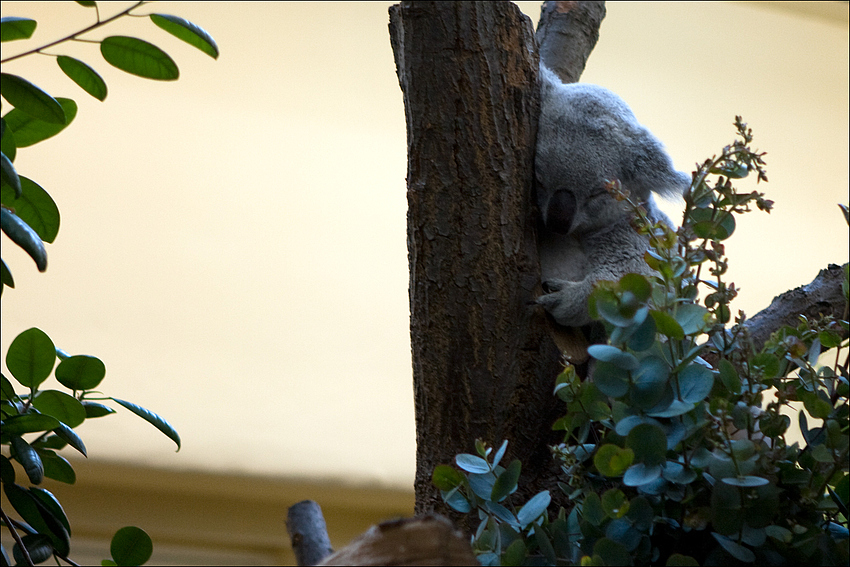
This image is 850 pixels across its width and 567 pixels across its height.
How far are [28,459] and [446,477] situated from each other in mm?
464

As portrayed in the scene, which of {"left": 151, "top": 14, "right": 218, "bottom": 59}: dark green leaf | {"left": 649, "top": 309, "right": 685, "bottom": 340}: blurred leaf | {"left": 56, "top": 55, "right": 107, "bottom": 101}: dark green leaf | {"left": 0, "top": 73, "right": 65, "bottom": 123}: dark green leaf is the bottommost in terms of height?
{"left": 649, "top": 309, "right": 685, "bottom": 340}: blurred leaf

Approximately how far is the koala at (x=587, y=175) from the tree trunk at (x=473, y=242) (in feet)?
0.10

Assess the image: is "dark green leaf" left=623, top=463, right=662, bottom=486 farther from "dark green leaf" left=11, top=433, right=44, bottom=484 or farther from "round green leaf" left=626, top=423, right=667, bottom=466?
"dark green leaf" left=11, top=433, right=44, bottom=484

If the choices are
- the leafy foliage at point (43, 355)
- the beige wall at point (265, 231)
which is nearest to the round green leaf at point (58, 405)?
the leafy foliage at point (43, 355)

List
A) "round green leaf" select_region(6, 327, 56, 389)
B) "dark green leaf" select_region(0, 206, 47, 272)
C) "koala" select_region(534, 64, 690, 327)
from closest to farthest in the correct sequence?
"dark green leaf" select_region(0, 206, 47, 272) → "round green leaf" select_region(6, 327, 56, 389) → "koala" select_region(534, 64, 690, 327)

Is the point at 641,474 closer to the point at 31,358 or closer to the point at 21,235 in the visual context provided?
the point at 21,235

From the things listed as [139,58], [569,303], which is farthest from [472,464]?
[139,58]

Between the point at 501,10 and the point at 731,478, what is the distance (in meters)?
0.69

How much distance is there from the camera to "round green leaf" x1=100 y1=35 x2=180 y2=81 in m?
0.86

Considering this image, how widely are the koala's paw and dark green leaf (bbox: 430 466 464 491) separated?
1.10ft

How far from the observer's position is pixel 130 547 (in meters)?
0.94

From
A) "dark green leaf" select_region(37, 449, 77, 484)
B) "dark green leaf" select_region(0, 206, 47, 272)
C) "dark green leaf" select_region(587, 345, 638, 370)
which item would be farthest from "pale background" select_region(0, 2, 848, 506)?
"dark green leaf" select_region(587, 345, 638, 370)

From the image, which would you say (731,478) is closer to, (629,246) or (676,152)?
(629,246)

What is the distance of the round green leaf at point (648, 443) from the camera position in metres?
0.65
